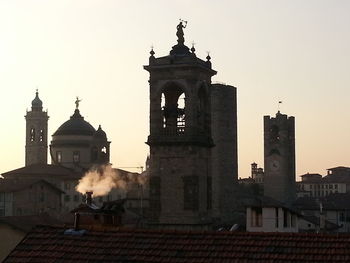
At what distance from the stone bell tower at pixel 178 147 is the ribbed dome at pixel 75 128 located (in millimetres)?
70805

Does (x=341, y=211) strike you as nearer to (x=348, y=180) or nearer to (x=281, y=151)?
(x=281, y=151)

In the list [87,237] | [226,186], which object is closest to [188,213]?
[87,237]

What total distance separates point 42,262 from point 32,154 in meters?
124

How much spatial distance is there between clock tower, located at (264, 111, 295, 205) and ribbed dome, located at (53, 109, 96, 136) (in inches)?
1038

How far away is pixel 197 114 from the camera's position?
44906 mm

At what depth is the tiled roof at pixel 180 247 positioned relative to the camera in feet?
68.2

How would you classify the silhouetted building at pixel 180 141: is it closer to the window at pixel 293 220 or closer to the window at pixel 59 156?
the window at pixel 293 220

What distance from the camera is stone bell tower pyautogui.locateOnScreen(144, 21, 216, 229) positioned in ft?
144

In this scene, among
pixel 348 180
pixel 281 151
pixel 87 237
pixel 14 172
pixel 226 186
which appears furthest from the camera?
pixel 348 180

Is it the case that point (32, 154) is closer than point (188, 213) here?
No

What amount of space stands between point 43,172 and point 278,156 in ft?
119

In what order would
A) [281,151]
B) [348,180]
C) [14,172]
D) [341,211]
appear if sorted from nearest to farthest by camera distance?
[341,211]
[14,172]
[281,151]
[348,180]

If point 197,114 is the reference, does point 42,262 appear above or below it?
below

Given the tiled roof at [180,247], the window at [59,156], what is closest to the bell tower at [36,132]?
the window at [59,156]
